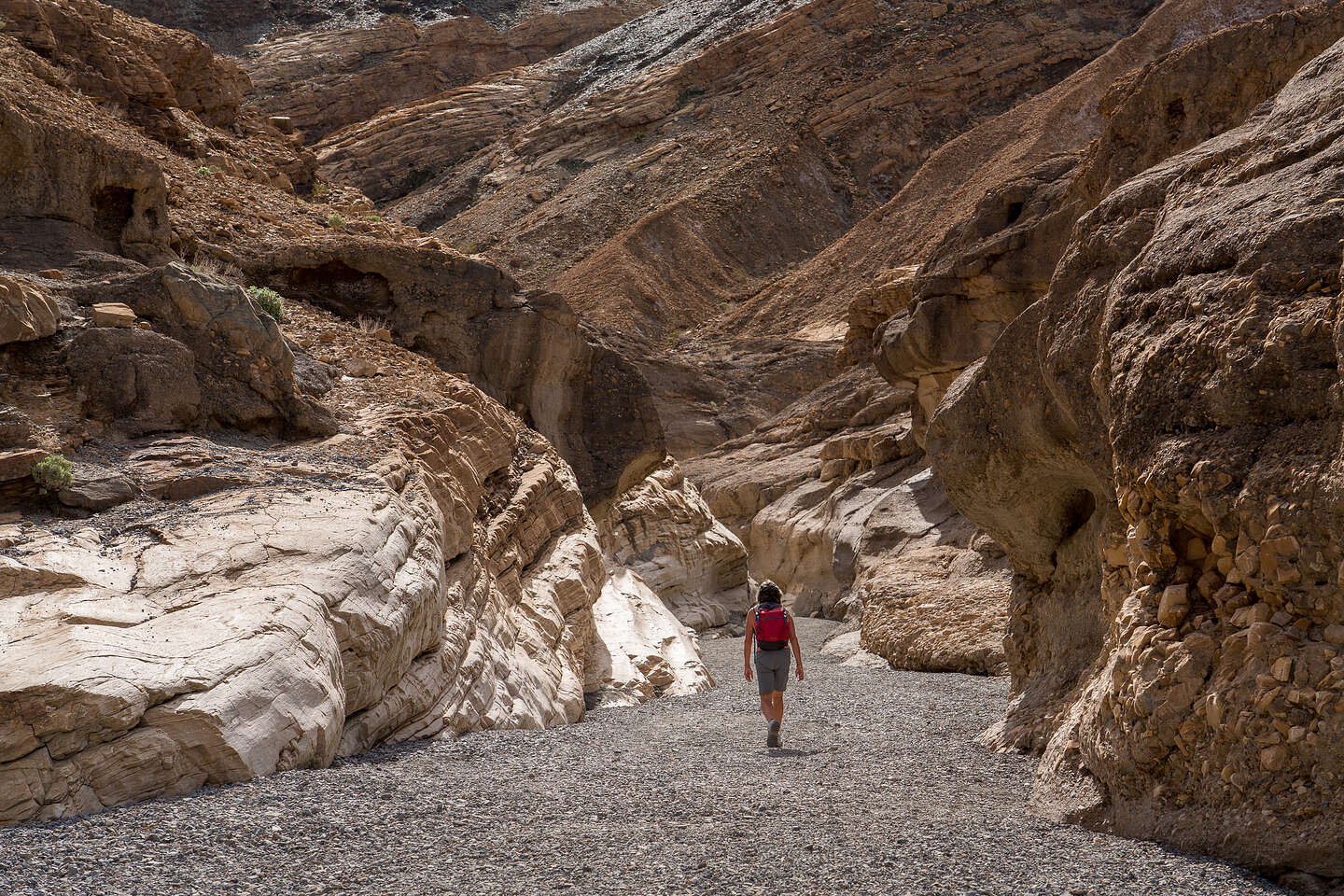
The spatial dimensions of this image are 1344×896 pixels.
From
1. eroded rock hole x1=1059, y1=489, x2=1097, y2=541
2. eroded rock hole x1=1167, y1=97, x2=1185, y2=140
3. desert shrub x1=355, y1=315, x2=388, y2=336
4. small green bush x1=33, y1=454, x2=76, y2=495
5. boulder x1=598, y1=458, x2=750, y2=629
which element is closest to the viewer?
small green bush x1=33, y1=454, x2=76, y2=495

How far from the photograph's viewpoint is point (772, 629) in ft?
28.5

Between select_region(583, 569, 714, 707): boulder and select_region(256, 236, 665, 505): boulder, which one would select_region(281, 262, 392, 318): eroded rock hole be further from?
select_region(583, 569, 714, 707): boulder

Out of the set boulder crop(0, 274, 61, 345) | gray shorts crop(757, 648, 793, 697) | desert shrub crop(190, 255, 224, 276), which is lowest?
gray shorts crop(757, 648, 793, 697)

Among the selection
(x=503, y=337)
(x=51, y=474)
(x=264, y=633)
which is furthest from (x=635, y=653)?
(x=264, y=633)

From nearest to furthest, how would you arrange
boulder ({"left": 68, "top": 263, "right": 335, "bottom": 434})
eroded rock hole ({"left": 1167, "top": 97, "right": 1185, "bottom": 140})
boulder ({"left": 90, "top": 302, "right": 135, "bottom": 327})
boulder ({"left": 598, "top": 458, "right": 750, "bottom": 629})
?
1. boulder ({"left": 90, "top": 302, "right": 135, "bottom": 327})
2. boulder ({"left": 68, "top": 263, "right": 335, "bottom": 434})
3. eroded rock hole ({"left": 1167, "top": 97, "right": 1185, "bottom": 140})
4. boulder ({"left": 598, "top": 458, "right": 750, "bottom": 629})

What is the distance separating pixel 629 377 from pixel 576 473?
6.63 feet

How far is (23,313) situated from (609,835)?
22.4ft

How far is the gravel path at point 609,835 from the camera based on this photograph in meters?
4.56

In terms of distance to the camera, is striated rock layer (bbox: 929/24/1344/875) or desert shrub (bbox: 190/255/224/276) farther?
desert shrub (bbox: 190/255/224/276)

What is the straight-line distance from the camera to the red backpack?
28.5 ft

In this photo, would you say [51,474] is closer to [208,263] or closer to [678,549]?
[208,263]

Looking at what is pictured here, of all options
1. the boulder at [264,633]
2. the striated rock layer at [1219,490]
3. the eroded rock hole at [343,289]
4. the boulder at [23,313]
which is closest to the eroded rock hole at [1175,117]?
the striated rock layer at [1219,490]

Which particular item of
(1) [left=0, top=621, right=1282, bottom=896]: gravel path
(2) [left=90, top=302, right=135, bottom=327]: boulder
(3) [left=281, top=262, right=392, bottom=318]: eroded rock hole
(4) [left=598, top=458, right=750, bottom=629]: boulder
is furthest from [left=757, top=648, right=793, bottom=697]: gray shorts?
(4) [left=598, top=458, right=750, bottom=629]: boulder

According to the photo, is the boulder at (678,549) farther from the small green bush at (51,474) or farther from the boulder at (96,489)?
the small green bush at (51,474)
